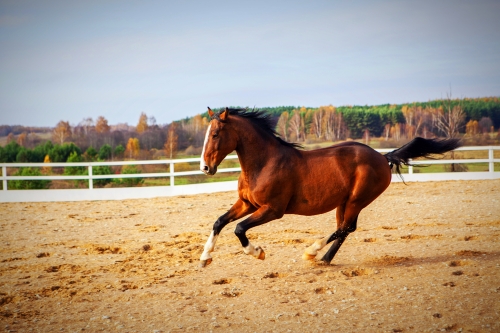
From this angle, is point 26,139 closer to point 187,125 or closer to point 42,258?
point 187,125

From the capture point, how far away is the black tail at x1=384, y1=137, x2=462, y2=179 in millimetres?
→ 6375

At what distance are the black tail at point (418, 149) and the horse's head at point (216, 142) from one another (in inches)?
86.5

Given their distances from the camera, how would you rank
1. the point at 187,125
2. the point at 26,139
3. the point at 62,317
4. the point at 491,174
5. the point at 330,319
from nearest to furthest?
the point at 330,319, the point at 62,317, the point at 491,174, the point at 187,125, the point at 26,139

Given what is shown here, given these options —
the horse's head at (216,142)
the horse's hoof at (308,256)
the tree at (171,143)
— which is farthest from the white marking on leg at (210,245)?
the tree at (171,143)

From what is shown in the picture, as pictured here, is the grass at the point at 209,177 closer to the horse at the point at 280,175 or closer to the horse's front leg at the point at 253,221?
the horse at the point at 280,175

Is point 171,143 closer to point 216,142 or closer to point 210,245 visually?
point 210,245

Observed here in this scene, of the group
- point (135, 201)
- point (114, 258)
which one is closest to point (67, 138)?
point (135, 201)

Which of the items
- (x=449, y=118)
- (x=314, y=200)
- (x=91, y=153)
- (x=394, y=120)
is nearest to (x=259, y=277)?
(x=314, y=200)

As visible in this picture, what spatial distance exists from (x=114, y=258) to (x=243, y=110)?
2730 mm

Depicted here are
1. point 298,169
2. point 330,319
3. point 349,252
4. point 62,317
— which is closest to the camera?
point 330,319

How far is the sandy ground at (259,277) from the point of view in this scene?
163 inches

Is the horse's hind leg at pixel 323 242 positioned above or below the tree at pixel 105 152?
below

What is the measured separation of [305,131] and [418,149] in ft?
59.6

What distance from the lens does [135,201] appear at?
13180mm
